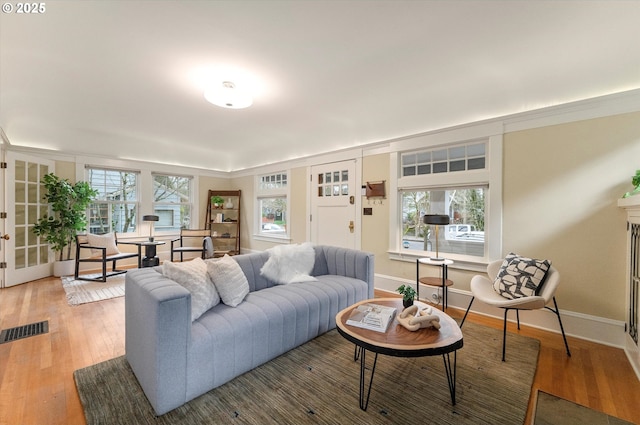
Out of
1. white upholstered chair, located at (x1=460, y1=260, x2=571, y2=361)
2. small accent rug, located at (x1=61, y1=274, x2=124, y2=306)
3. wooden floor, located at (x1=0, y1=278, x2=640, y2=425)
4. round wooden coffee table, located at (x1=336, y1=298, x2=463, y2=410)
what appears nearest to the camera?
round wooden coffee table, located at (x1=336, y1=298, x2=463, y2=410)

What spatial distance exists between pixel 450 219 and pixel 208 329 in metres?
3.11

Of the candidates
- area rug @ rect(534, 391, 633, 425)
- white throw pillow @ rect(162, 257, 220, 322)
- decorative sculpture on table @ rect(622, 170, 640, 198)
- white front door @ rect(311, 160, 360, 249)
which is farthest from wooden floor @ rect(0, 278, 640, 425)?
white front door @ rect(311, 160, 360, 249)

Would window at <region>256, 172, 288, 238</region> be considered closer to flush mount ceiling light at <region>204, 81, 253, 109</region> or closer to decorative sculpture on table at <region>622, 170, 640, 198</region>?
flush mount ceiling light at <region>204, 81, 253, 109</region>

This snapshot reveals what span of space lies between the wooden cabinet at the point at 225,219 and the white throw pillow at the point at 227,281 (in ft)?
14.1

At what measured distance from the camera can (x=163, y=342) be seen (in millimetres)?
1552

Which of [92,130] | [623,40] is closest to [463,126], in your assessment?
[623,40]

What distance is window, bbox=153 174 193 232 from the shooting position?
5938 millimetres

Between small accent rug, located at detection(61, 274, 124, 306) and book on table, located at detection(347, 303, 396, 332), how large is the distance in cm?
347

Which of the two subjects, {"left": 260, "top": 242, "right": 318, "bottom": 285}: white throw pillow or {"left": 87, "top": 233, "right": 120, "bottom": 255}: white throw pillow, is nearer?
{"left": 260, "top": 242, "right": 318, "bottom": 285}: white throw pillow

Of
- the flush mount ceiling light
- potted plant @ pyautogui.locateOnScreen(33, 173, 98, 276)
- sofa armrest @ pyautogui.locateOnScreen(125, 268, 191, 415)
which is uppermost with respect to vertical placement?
the flush mount ceiling light

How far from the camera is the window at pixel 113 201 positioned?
16.9 ft

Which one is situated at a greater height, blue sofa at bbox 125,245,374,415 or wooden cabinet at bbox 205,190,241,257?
wooden cabinet at bbox 205,190,241,257

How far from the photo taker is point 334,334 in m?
2.56

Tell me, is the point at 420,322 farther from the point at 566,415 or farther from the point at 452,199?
the point at 452,199
